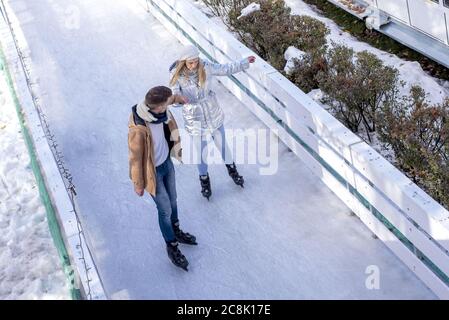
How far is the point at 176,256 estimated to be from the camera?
241 inches

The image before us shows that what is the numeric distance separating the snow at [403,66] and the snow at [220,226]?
90.9 inches

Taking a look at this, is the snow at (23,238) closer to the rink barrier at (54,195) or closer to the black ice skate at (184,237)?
the rink barrier at (54,195)

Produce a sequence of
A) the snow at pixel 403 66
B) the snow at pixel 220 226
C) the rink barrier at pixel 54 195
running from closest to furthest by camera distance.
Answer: the rink barrier at pixel 54 195 → the snow at pixel 220 226 → the snow at pixel 403 66

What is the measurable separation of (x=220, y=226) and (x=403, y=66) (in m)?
4.26

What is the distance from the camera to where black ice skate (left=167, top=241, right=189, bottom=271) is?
6117 mm

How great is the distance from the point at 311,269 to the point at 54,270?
2402mm

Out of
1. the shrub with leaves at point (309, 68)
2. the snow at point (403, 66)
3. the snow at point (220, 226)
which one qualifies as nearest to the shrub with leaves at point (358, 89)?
the shrub with leaves at point (309, 68)

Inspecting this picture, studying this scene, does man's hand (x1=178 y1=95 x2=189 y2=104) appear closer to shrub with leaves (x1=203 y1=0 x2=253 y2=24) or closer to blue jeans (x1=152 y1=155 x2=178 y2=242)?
blue jeans (x1=152 y1=155 x2=178 y2=242)

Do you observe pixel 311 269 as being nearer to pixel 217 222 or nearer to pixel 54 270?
pixel 217 222

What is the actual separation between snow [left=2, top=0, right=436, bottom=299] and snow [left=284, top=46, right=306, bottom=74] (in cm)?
66

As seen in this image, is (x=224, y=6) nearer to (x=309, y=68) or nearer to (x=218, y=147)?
(x=309, y=68)

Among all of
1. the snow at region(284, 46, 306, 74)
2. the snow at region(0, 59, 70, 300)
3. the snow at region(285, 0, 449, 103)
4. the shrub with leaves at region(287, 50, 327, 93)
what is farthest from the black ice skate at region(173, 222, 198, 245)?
the snow at region(285, 0, 449, 103)

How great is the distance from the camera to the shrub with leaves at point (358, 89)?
7094 millimetres

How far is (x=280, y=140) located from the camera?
7.51 meters
